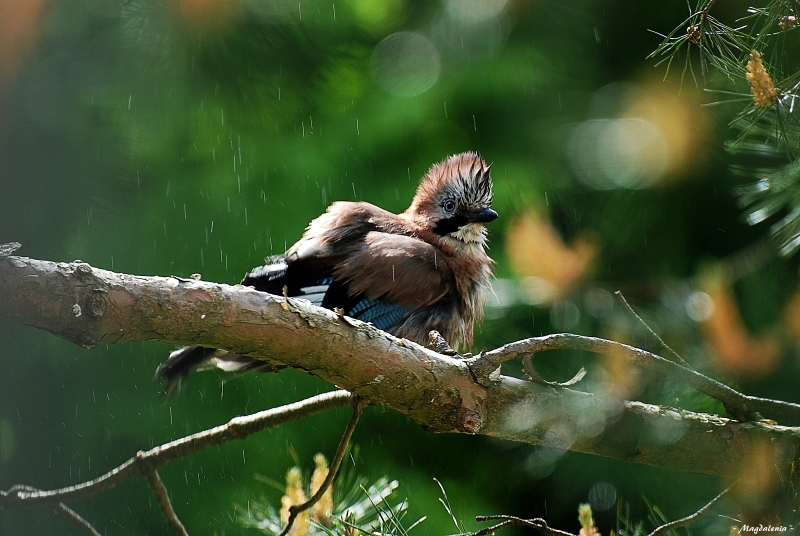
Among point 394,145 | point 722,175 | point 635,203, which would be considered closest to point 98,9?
point 394,145

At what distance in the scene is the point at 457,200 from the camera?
3.19 metres

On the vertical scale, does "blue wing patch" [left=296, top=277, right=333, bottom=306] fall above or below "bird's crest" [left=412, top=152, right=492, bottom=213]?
below

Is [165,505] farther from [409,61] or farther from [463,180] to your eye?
[409,61]

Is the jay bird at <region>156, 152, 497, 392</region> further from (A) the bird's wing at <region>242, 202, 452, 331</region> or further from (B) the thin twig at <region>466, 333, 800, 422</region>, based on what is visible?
(B) the thin twig at <region>466, 333, 800, 422</region>

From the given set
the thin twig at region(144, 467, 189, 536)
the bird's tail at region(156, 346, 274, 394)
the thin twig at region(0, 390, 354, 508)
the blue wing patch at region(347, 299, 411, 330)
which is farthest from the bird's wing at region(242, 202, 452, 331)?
the thin twig at region(144, 467, 189, 536)

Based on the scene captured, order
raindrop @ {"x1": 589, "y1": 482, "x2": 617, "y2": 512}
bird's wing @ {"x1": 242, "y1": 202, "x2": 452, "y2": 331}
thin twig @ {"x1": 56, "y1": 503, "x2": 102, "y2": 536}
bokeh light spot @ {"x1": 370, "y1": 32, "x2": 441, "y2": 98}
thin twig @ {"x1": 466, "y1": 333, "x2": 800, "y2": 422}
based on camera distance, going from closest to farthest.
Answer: thin twig @ {"x1": 466, "y1": 333, "x2": 800, "y2": 422} < thin twig @ {"x1": 56, "y1": 503, "x2": 102, "y2": 536} < raindrop @ {"x1": 589, "y1": 482, "x2": 617, "y2": 512} < bird's wing @ {"x1": 242, "y1": 202, "x2": 452, "y2": 331} < bokeh light spot @ {"x1": 370, "y1": 32, "x2": 441, "y2": 98}

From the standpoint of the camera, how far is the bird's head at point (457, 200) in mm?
3094

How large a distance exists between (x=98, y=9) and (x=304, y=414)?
153 cm

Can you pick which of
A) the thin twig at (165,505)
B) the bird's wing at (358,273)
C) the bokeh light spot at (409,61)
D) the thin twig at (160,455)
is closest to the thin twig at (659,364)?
the thin twig at (160,455)

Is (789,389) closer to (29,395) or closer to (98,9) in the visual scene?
(98,9)

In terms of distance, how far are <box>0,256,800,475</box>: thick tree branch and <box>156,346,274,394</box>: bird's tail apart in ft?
2.56

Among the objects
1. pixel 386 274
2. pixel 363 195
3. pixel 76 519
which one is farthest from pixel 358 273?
pixel 76 519

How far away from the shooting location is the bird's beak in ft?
10.2

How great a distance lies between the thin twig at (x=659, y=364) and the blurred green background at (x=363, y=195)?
0.14 meters
